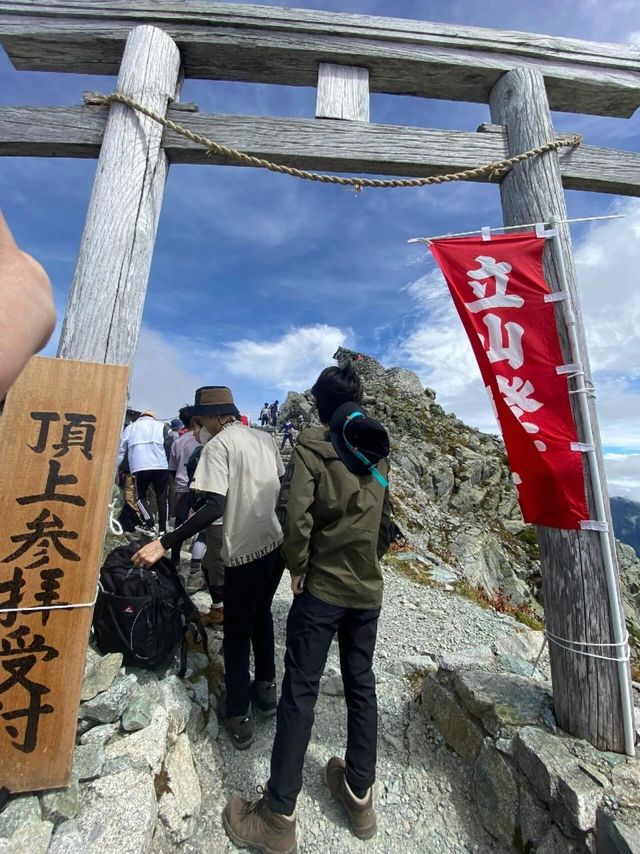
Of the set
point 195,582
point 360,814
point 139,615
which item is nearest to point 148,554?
point 139,615

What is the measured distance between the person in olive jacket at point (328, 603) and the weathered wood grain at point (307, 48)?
118 inches

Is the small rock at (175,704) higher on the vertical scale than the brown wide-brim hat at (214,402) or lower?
lower

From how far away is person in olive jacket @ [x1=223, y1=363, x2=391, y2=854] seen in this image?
2320 mm

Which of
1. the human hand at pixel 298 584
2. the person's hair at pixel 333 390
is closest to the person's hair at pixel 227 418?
the person's hair at pixel 333 390

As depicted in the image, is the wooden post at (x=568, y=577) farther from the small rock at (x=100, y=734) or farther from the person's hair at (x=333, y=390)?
→ the small rock at (x=100, y=734)

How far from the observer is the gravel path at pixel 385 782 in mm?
2523

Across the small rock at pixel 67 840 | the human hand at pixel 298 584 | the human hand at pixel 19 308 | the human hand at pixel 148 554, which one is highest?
the human hand at pixel 19 308

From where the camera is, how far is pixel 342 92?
10.9 feet

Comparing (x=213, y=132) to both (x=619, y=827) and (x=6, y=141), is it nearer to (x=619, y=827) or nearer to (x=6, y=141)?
(x=6, y=141)

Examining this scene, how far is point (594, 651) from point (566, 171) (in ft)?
11.2

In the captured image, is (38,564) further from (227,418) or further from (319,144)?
(319,144)

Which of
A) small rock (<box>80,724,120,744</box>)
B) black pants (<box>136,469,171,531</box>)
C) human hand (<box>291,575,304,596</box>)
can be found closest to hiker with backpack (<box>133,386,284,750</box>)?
human hand (<box>291,575,304,596</box>)

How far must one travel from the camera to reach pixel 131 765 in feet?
7.55

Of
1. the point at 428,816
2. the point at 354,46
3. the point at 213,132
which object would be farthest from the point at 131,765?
the point at 354,46
